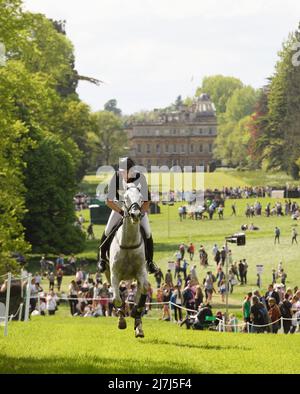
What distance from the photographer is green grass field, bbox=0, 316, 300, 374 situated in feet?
49.0

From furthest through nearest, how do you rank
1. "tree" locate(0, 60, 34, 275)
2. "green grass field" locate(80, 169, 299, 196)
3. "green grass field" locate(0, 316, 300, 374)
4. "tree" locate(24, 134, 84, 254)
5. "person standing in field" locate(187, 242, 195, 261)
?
"green grass field" locate(80, 169, 299, 196), "person standing in field" locate(187, 242, 195, 261), "tree" locate(24, 134, 84, 254), "tree" locate(0, 60, 34, 275), "green grass field" locate(0, 316, 300, 374)

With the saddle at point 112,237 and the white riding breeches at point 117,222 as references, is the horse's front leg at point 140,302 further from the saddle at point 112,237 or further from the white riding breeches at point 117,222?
the white riding breeches at point 117,222

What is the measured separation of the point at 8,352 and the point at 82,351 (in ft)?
4.20

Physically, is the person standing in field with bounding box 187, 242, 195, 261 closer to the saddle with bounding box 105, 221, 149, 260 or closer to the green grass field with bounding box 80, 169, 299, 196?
the saddle with bounding box 105, 221, 149, 260

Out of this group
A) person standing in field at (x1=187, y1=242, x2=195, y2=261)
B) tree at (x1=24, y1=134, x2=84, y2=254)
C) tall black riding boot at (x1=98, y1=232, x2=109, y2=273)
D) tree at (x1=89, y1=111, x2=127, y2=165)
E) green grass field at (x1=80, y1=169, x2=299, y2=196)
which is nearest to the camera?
tall black riding boot at (x1=98, y1=232, x2=109, y2=273)

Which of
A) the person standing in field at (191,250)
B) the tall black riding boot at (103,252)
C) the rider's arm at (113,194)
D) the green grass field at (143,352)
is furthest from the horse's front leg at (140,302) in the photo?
the person standing in field at (191,250)

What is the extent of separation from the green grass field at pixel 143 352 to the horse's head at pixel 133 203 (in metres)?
2.31

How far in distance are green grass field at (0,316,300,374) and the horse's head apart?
2314 mm

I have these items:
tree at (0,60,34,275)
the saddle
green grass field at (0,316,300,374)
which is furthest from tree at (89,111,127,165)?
Answer: the saddle

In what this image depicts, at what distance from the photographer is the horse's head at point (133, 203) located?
56.2 feet

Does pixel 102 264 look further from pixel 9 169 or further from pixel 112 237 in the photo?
pixel 9 169

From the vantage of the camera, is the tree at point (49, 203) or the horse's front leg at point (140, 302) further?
the tree at point (49, 203)

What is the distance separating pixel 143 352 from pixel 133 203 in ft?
8.39

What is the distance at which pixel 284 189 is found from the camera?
110562mm
